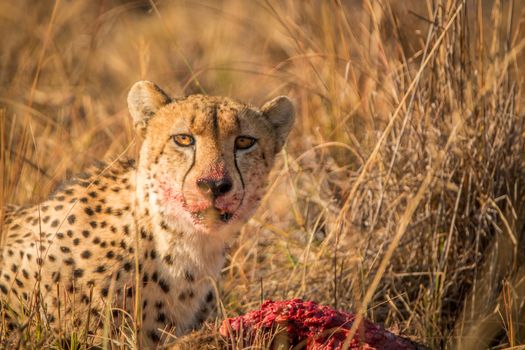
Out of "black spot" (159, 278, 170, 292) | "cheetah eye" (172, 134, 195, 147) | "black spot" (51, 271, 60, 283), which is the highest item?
"cheetah eye" (172, 134, 195, 147)

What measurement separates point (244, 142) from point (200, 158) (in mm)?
247

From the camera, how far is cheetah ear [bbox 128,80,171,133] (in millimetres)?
3104

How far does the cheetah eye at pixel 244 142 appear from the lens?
2.99 meters

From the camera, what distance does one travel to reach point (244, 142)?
302 cm

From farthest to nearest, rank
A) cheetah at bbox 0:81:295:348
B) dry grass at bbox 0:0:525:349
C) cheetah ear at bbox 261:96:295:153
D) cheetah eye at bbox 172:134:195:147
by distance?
dry grass at bbox 0:0:525:349 < cheetah ear at bbox 261:96:295:153 < cheetah eye at bbox 172:134:195:147 < cheetah at bbox 0:81:295:348

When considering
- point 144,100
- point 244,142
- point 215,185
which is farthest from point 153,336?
point 144,100

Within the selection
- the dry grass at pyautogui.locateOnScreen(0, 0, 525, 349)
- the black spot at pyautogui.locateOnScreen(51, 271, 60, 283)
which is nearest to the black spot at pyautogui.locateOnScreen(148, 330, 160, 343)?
the dry grass at pyautogui.locateOnScreen(0, 0, 525, 349)

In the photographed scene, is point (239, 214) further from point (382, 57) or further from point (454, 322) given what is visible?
point (382, 57)

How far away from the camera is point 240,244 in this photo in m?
4.04

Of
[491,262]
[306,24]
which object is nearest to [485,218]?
[491,262]

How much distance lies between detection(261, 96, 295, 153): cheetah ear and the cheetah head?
71 mm

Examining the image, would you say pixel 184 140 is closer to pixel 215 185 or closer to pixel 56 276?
pixel 215 185

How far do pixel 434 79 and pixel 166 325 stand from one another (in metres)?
1.63

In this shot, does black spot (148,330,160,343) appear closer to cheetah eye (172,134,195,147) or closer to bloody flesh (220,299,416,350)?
bloody flesh (220,299,416,350)
